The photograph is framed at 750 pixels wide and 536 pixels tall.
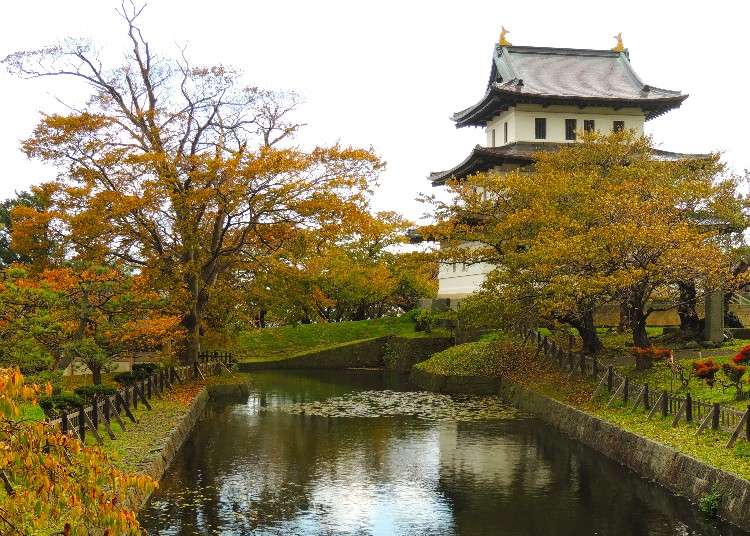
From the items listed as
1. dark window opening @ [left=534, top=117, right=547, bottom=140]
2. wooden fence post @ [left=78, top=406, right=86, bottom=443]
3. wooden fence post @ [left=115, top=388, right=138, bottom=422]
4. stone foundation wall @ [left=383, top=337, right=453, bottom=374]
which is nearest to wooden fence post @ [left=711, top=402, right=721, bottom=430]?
wooden fence post @ [left=78, top=406, right=86, bottom=443]

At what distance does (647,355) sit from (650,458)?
9.55 metres

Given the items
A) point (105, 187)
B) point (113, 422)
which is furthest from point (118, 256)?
point (113, 422)

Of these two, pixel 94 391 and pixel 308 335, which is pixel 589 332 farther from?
pixel 308 335

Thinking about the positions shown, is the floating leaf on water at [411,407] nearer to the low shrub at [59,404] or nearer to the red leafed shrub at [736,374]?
the red leafed shrub at [736,374]

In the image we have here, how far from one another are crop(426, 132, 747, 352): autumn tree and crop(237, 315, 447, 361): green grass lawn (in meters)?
19.8

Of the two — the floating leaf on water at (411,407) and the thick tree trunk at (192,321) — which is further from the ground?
the thick tree trunk at (192,321)

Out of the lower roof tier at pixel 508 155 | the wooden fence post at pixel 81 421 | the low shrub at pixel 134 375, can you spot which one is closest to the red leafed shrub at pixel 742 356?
the wooden fence post at pixel 81 421

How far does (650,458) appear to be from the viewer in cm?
1838

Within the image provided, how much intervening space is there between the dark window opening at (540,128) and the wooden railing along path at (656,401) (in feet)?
66.9

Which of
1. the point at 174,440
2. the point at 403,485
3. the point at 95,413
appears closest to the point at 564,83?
the point at 174,440

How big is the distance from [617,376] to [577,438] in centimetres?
271

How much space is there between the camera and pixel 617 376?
83.0 feet

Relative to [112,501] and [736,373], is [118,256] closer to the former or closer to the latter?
[736,373]

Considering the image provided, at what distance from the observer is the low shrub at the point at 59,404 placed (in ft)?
57.9
